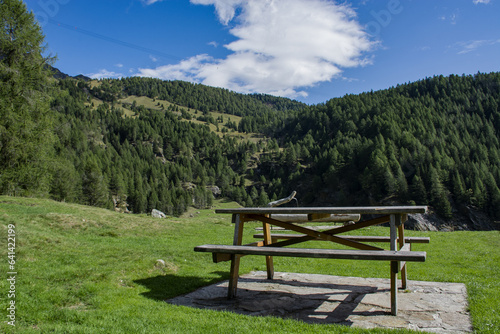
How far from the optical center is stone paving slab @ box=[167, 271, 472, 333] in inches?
194

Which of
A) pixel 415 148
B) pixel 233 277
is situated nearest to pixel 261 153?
pixel 415 148

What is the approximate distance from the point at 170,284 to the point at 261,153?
192962 millimetres

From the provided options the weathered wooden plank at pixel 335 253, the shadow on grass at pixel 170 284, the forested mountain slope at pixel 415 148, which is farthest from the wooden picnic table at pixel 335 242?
the forested mountain slope at pixel 415 148

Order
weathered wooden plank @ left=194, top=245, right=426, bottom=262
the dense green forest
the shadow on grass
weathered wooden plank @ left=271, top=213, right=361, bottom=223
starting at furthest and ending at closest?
the dense green forest, weathered wooden plank @ left=271, top=213, right=361, bottom=223, the shadow on grass, weathered wooden plank @ left=194, top=245, right=426, bottom=262

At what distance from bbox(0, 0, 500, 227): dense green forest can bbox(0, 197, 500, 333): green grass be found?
40.0 feet

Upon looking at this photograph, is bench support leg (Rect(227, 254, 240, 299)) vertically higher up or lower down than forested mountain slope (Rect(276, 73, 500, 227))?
lower down

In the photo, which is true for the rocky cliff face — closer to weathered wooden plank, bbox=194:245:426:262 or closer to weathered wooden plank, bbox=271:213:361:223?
weathered wooden plank, bbox=271:213:361:223

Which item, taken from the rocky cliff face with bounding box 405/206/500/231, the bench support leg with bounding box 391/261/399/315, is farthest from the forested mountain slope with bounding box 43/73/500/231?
the bench support leg with bounding box 391/261/399/315

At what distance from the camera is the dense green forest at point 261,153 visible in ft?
72.6

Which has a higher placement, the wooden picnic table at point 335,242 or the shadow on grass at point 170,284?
the wooden picnic table at point 335,242

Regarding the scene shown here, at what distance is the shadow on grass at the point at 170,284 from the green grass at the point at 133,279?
2cm

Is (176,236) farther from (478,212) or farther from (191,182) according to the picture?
(191,182)

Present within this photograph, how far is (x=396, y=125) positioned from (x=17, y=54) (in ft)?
482

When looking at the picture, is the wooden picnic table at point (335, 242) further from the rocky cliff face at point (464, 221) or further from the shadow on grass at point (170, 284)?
the rocky cliff face at point (464, 221)
